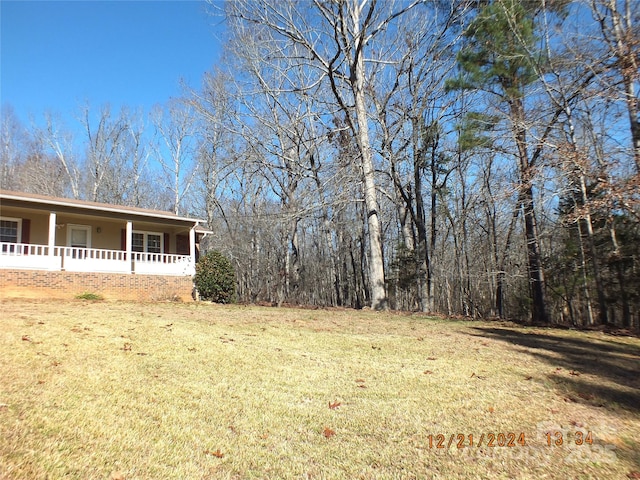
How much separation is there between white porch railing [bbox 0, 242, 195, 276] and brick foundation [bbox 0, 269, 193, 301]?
0.34m

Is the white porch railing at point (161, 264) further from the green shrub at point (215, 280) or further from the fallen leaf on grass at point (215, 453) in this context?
the fallen leaf on grass at point (215, 453)

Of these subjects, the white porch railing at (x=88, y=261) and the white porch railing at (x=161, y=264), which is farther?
the white porch railing at (x=161, y=264)

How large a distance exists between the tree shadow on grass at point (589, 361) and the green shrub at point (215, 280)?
9.19m

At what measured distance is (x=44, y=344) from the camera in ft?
17.3

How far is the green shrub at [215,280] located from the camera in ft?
49.1

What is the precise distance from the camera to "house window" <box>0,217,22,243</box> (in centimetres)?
1367

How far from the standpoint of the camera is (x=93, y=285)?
13.3 meters

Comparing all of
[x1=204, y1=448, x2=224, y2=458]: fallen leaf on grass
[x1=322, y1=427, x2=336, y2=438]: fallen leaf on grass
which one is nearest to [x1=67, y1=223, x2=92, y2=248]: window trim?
[x1=204, y1=448, x2=224, y2=458]: fallen leaf on grass

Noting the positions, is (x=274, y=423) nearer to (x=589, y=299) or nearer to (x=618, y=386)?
(x=618, y=386)

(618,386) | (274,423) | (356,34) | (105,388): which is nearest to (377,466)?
(274,423)

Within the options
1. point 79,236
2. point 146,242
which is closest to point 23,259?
point 79,236

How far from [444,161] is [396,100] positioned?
3.42m
